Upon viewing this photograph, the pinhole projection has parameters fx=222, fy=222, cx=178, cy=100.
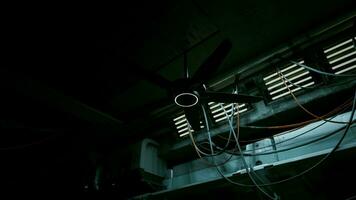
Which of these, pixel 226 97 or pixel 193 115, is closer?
pixel 226 97

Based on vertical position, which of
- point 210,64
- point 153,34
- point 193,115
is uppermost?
point 153,34

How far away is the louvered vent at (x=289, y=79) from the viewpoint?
2396 millimetres

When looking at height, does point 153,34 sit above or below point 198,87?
above

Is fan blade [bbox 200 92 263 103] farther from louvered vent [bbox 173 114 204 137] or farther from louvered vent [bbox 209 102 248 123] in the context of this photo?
louvered vent [bbox 173 114 204 137]

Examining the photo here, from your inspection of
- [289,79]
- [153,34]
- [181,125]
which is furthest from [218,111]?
[153,34]

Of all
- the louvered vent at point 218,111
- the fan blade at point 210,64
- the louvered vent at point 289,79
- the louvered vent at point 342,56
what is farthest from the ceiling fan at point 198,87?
the louvered vent at point 342,56

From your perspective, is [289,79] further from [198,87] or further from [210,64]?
[198,87]

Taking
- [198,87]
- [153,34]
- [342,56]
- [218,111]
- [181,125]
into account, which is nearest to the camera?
[198,87]

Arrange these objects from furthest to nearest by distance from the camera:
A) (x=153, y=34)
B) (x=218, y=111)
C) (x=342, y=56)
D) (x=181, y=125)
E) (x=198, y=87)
Answer: (x=181, y=125) < (x=218, y=111) < (x=153, y=34) < (x=342, y=56) < (x=198, y=87)

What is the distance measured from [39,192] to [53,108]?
1934 millimetres

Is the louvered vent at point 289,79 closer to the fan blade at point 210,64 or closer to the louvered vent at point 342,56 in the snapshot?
the louvered vent at point 342,56

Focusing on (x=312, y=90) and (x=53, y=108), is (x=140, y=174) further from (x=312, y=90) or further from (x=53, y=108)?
(x=312, y=90)

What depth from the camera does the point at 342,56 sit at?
87.3 inches

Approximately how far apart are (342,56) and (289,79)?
1.70 feet
